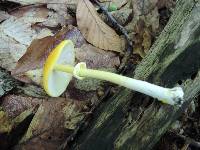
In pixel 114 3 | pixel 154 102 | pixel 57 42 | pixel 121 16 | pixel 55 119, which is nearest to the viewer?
pixel 154 102

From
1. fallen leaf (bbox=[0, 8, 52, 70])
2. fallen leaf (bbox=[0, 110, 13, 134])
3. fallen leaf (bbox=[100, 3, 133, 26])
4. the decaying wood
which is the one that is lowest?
fallen leaf (bbox=[0, 110, 13, 134])

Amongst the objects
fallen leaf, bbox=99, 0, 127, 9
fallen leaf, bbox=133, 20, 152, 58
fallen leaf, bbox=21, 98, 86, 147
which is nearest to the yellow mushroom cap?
fallen leaf, bbox=21, 98, 86, 147

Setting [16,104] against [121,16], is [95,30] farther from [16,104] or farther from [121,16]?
[16,104]

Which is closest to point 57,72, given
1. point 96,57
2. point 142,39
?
point 96,57

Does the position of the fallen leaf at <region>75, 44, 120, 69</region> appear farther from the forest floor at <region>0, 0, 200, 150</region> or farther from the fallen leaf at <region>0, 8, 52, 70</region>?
the fallen leaf at <region>0, 8, 52, 70</region>

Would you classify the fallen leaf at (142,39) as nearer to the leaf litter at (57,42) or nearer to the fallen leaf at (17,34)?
the leaf litter at (57,42)

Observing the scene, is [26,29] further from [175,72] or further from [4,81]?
[175,72]
